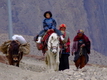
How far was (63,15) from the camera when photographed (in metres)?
33.6

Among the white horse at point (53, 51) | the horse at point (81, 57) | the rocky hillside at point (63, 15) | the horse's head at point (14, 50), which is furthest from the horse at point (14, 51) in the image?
the rocky hillside at point (63, 15)

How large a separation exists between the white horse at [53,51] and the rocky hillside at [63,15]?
2283 centimetres

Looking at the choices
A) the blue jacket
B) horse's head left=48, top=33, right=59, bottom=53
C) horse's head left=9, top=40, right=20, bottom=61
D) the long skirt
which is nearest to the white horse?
horse's head left=48, top=33, right=59, bottom=53

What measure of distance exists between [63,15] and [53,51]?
2437 cm

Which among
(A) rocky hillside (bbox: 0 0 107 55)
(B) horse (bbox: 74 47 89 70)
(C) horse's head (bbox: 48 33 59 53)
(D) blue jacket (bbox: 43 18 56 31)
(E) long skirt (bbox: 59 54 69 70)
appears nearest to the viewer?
(C) horse's head (bbox: 48 33 59 53)

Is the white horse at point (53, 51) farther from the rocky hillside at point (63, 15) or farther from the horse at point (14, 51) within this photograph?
the rocky hillside at point (63, 15)

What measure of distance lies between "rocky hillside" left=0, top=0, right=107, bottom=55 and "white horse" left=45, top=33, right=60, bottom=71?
2283 cm

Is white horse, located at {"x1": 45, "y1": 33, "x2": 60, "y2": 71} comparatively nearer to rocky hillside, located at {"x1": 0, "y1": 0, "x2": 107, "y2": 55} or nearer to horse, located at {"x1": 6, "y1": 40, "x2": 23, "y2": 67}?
horse, located at {"x1": 6, "y1": 40, "x2": 23, "y2": 67}

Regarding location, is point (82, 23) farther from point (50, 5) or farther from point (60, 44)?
point (60, 44)

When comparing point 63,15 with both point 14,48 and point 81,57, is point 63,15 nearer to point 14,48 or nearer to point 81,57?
point 14,48

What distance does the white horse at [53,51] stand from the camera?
939 centimetres

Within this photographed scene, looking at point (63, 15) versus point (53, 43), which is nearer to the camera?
point (53, 43)

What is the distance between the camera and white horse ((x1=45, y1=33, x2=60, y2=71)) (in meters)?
9.39

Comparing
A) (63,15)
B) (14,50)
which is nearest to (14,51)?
(14,50)
